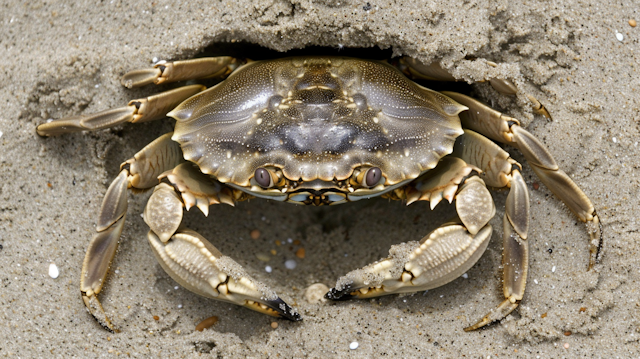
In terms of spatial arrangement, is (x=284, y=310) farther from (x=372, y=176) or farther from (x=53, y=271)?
(x=53, y=271)

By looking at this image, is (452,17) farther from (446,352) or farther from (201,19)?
(446,352)

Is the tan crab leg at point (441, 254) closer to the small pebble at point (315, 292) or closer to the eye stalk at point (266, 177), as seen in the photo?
the small pebble at point (315, 292)

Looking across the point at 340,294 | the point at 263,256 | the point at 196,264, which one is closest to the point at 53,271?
the point at 196,264

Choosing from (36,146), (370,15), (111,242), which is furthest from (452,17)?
(36,146)

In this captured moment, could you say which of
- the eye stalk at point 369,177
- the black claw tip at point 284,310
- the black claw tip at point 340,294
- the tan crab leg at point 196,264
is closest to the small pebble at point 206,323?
the tan crab leg at point 196,264

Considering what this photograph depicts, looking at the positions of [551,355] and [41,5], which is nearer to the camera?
[551,355]
